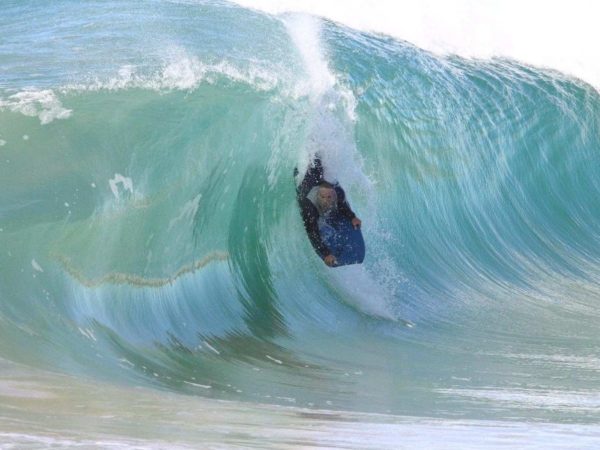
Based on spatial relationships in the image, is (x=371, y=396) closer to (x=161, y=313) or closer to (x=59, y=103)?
(x=161, y=313)

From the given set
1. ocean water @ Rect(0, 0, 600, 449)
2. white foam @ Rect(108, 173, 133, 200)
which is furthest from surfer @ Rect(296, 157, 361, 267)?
white foam @ Rect(108, 173, 133, 200)

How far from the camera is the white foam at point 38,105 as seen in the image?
27.7 ft

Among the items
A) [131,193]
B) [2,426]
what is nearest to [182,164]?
[131,193]

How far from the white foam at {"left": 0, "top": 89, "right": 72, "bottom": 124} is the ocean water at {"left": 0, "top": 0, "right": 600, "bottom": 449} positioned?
0.10ft

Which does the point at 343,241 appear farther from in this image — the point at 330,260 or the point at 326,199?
the point at 326,199

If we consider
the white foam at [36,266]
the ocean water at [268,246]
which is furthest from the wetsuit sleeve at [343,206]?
the white foam at [36,266]

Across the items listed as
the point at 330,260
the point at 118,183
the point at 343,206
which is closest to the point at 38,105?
the point at 118,183

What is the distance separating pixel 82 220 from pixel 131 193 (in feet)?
2.35

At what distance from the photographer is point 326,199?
9008mm

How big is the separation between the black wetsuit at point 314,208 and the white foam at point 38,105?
2.23 meters

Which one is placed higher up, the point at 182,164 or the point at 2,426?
the point at 182,164

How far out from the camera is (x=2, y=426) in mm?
4965

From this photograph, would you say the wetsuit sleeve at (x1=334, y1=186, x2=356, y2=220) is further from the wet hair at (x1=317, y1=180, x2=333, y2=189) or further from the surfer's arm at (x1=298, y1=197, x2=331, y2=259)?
the surfer's arm at (x1=298, y1=197, x2=331, y2=259)

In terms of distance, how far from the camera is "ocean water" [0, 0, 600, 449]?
6.19m
